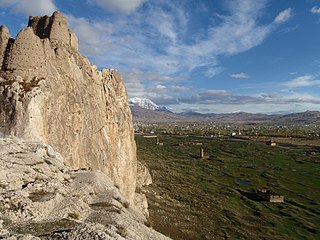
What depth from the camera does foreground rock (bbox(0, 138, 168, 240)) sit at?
10.0m

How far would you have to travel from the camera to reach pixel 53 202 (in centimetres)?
1238

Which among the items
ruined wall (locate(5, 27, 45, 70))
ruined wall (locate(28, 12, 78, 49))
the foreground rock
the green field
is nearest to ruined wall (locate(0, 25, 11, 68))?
ruined wall (locate(5, 27, 45, 70))

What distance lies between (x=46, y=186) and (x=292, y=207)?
40.4m

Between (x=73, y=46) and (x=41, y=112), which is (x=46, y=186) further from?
(x=73, y=46)

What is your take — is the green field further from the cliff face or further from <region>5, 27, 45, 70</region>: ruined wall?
<region>5, 27, 45, 70</region>: ruined wall

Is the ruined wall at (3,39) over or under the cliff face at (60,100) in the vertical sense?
over

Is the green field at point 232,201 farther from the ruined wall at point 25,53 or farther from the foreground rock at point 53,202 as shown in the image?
the ruined wall at point 25,53

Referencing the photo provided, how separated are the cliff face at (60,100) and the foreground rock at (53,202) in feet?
7.59

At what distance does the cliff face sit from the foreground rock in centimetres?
231

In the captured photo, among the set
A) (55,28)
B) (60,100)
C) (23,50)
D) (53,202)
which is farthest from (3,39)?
(53,202)

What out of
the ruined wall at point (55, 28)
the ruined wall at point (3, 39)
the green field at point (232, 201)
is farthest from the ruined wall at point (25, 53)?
the green field at point (232, 201)

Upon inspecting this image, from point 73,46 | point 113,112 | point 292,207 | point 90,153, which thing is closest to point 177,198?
point 292,207

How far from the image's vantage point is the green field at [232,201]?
115 feet

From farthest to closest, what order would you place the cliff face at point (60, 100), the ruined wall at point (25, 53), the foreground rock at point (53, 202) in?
the ruined wall at point (25, 53) → the cliff face at point (60, 100) → the foreground rock at point (53, 202)
